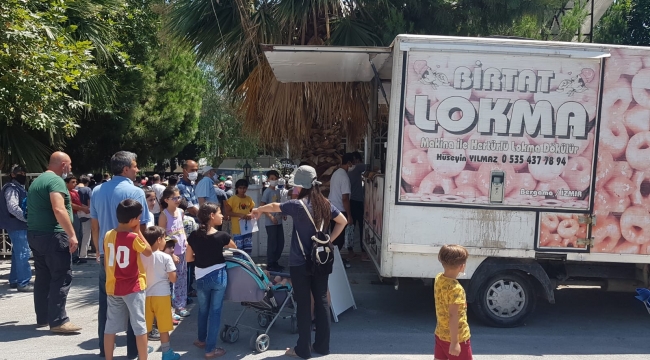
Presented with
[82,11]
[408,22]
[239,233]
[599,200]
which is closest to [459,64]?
[599,200]

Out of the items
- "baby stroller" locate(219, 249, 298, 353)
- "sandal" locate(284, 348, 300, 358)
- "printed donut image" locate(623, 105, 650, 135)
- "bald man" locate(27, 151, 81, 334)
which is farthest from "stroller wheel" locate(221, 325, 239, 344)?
"printed donut image" locate(623, 105, 650, 135)

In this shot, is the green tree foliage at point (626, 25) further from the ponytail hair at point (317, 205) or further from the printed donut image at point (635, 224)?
the ponytail hair at point (317, 205)

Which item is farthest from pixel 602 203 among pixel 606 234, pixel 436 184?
pixel 436 184

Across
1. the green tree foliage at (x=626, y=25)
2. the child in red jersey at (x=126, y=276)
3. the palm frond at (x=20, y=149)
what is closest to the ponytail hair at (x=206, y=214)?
the child in red jersey at (x=126, y=276)

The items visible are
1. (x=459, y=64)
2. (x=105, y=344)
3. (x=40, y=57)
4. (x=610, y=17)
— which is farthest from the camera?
(x=610, y=17)

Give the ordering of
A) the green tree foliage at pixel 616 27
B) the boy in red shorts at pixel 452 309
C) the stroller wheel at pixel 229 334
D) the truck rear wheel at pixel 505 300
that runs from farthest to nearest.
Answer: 1. the green tree foliage at pixel 616 27
2. the truck rear wheel at pixel 505 300
3. the stroller wheel at pixel 229 334
4. the boy in red shorts at pixel 452 309

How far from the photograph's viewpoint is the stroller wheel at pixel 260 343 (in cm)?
572

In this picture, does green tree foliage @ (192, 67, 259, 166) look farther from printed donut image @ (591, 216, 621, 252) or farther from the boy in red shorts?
the boy in red shorts

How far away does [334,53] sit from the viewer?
6.87 m

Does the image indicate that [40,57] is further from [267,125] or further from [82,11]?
[267,125]

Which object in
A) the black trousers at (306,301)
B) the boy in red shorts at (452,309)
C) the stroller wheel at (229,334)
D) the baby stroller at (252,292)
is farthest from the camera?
the stroller wheel at (229,334)

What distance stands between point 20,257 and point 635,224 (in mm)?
7798

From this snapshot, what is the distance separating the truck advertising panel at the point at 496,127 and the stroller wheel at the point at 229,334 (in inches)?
88.1

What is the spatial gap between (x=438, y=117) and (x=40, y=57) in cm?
508
